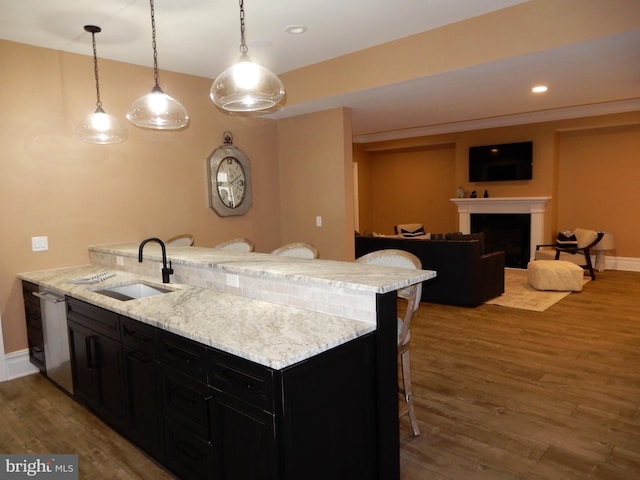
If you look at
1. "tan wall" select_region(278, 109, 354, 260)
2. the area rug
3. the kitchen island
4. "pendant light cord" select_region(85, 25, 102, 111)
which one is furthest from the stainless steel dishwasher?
the area rug

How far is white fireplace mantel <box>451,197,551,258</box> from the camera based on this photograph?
792 cm

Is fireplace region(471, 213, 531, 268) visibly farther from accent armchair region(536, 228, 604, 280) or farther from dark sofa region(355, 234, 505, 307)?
dark sofa region(355, 234, 505, 307)

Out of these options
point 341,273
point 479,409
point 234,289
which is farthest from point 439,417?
point 234,289

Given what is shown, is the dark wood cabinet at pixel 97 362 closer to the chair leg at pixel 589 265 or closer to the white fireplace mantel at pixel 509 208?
the chair leg at pixel 589 265

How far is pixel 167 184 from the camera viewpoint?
182 inches

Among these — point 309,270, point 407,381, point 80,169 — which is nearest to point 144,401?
point 309,270

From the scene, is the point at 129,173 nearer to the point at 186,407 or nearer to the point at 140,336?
the point at 140,336

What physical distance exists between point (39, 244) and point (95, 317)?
4.95 ft

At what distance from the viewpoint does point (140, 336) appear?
93.0 inches

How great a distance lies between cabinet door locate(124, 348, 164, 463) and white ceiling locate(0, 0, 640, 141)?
2.40 meters

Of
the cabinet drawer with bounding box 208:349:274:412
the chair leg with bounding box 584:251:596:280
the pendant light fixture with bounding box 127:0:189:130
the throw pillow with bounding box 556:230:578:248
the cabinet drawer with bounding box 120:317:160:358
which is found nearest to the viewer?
the cabinet drawer with bounding box 208:349:274:412

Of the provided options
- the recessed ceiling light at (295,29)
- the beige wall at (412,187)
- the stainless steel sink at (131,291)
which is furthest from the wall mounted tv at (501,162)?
the stainless steel sink at (131,291)

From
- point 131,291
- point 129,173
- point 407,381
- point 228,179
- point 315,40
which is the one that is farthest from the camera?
point 228,179

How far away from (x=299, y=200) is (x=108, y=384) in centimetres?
338
